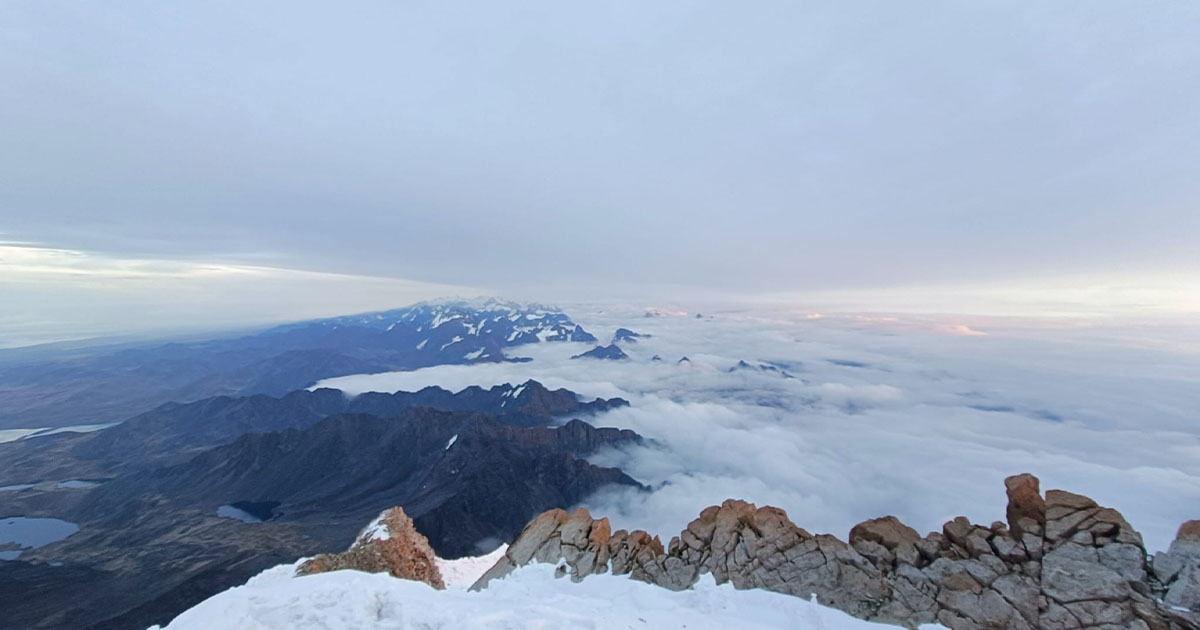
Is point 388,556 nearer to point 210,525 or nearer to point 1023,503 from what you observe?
point 1023,503

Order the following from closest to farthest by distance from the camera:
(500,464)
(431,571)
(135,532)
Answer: (431,571) → (135,532) → (500,464)

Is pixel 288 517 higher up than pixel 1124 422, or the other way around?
pixel 1124 422

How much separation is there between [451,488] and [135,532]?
104 meters

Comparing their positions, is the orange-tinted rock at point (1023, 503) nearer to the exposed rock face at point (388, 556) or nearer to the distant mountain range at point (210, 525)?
the exposed rock face at point (388, 556)

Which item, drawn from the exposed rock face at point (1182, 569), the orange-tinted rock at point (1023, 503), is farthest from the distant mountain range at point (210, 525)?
the exposed rock face at point (1182, 569)

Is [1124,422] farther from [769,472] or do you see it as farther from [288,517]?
[288,517]

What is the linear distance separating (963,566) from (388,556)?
88.4 feet

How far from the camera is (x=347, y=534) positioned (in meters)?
143

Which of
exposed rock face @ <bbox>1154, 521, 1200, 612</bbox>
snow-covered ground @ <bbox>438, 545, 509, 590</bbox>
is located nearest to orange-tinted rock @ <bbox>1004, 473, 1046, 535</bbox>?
→ exposed rock face @ <bbox>1154, 521, 1200, 612</bbox>

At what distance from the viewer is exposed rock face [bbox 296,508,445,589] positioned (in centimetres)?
2297

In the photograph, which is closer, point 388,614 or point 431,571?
point 388,614

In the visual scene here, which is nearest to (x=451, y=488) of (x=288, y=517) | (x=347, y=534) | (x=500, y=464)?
(x=500, y=464)

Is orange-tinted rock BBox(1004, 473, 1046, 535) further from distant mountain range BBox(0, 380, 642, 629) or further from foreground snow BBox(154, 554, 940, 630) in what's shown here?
distant mountain range BBox(0, 380, 642, 629)

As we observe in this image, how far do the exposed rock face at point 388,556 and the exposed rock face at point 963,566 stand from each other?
218 inches
